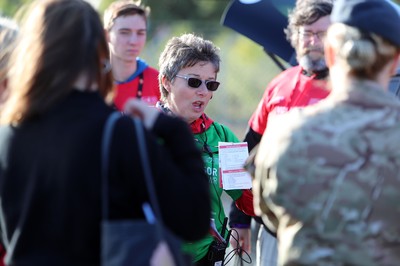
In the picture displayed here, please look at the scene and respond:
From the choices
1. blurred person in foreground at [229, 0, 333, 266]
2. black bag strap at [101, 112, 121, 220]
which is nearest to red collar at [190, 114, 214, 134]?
blurred person in foreground at [229, 0, 333, 266]

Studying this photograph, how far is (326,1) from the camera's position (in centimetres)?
604

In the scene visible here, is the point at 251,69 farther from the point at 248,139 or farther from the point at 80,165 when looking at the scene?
the point at 80,165

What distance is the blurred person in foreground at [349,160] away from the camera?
317 cm

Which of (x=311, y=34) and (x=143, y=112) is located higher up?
(x=143, y=112)

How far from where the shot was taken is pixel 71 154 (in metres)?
3.04

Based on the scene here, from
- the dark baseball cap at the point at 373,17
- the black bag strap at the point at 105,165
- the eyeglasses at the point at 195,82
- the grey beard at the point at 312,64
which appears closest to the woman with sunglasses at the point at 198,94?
the eyeglasses at the point at 195,82

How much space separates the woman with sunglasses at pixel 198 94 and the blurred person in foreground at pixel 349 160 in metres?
1.90

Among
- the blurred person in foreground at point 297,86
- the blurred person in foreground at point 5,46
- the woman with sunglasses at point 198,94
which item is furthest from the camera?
the blurred person in foreground at point 297,86

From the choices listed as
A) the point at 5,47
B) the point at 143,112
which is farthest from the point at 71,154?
the point at 5,47

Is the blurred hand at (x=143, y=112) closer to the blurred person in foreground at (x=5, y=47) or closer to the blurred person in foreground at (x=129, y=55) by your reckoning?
the blurred person in foreground at (x=5, y=47)

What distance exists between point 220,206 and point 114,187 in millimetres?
2202

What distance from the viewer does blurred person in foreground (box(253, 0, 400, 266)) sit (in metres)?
3.17

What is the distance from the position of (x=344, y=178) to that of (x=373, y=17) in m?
0.58

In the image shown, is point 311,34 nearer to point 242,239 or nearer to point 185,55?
point 185,55
